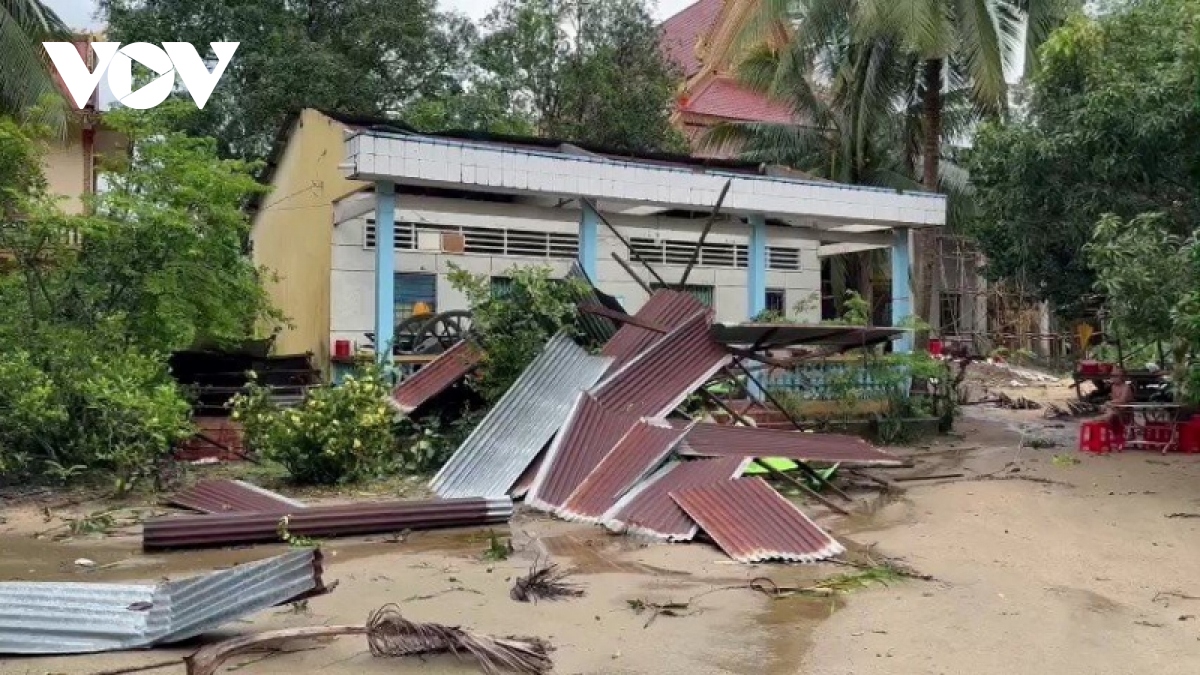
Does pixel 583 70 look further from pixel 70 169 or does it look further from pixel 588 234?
pixel 70 169

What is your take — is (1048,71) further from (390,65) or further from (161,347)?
(390,65)

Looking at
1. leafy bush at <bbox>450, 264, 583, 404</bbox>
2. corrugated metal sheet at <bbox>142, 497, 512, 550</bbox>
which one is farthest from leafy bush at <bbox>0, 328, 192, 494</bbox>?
leafy bush at <bbox>450, 264, 583, 404</bbox>

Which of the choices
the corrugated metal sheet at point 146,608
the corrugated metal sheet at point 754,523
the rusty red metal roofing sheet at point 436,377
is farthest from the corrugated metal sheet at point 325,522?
the rusty red metal roofing sheet at point 436,377

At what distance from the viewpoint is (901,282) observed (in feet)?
56.4

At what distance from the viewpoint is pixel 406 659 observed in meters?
5.12

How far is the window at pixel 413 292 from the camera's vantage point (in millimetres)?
17078

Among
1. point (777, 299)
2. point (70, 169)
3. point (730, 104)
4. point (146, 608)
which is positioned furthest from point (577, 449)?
point (730, 104)

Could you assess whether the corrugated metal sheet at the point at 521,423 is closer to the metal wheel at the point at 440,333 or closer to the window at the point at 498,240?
the metal wheel at the point at 440,333

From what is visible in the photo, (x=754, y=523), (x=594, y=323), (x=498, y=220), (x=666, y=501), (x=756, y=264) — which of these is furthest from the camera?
(x=498, y=220)

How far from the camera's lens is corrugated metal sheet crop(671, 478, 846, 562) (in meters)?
7.70

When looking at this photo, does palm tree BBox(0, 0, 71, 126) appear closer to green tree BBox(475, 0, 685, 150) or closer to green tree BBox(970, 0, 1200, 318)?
green tree BBox(475, 0, 685, 150)

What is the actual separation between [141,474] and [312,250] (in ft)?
24.2

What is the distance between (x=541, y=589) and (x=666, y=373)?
4.37 metres

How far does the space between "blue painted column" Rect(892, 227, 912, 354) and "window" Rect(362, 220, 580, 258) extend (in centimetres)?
521
